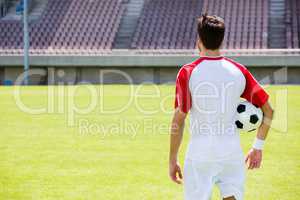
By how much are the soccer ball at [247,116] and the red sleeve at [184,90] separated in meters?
0.35

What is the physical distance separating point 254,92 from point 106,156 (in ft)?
18.5

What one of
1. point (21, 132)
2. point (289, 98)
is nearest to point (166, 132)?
point (21, 132)

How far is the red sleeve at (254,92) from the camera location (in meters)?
3.80

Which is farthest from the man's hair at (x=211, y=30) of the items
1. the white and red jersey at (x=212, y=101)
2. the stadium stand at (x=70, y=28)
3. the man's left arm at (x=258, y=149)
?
the stadium stand at (x=70, y=28)

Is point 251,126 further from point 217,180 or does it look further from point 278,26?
point 278,26

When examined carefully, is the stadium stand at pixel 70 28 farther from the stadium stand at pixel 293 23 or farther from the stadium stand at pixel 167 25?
the stadium stand at pixel 293 23

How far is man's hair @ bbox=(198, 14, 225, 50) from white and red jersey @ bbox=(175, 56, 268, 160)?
0.39 ft

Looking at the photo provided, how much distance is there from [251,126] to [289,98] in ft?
50.6

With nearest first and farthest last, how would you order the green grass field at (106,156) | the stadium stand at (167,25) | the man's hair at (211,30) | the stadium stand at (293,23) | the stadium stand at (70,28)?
the man's hair at (211,30)
the green grass field at (106,156)
the stadium stand at (293,23)
the stadium stand at (167,25)
the stadium stand at (70,28)

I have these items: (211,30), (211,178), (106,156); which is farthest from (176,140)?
(106,156)

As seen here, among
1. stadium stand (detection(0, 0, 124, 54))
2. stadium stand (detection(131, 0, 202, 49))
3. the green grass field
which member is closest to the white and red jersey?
the green grass field

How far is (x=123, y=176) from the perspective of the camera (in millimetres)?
7707

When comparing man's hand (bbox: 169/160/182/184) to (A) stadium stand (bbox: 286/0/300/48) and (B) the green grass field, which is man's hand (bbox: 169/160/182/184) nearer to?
(B) the green grass field

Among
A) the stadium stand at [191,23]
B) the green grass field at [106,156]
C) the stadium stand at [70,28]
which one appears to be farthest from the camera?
the stadium stand at [70,28]
